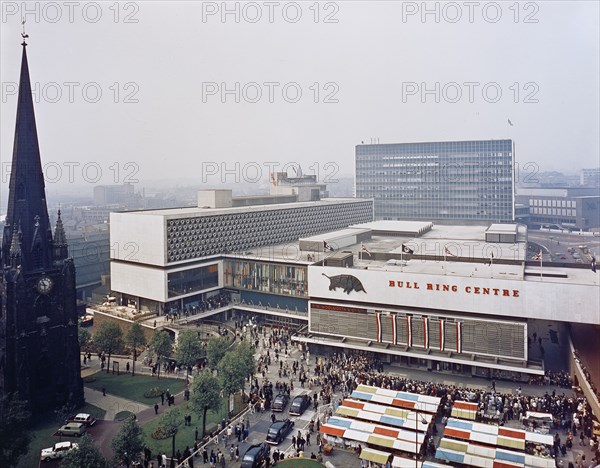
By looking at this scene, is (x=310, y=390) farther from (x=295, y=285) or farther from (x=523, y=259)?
(x=523, y=259)

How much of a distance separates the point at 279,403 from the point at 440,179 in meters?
103

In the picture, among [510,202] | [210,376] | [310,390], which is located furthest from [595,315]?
[510,202]

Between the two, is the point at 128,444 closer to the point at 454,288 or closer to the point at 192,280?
the point at 454,288

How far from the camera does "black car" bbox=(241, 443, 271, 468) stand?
26703 millimetres

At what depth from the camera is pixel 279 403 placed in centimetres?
3491

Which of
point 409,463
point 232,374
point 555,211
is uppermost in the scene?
point 555,211

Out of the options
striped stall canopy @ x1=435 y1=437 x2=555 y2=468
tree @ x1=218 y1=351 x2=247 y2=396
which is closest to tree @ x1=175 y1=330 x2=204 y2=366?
tree @ x1=218 y1=351 x2=247 y2=396

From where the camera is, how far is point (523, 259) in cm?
5197

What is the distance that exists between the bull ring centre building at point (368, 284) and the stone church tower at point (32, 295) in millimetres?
20414

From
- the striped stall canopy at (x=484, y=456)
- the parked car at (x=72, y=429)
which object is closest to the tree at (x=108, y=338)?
the parked car at (x=72, y=429)

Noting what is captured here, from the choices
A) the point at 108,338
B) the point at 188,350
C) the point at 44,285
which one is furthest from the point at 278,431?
the point at 108,338

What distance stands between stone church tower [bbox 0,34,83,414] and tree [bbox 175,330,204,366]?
7.76 m

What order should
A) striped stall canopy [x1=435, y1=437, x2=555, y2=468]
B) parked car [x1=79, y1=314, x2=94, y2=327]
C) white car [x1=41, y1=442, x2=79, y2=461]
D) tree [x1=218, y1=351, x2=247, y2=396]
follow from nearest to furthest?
striped stall canopy [x1=435, y1=437, x2=555, y2=468] → white car [x1=41, y1=442, x2=79, y2=461] → tree [x1=218, y1=351, x2=247, y2=396] → parked car [x1=79, y1=314, x2=94, y2=327]

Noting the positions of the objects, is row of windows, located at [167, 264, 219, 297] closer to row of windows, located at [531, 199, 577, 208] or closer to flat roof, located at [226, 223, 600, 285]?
flat roof, located at [226, 223, 600, 285]
